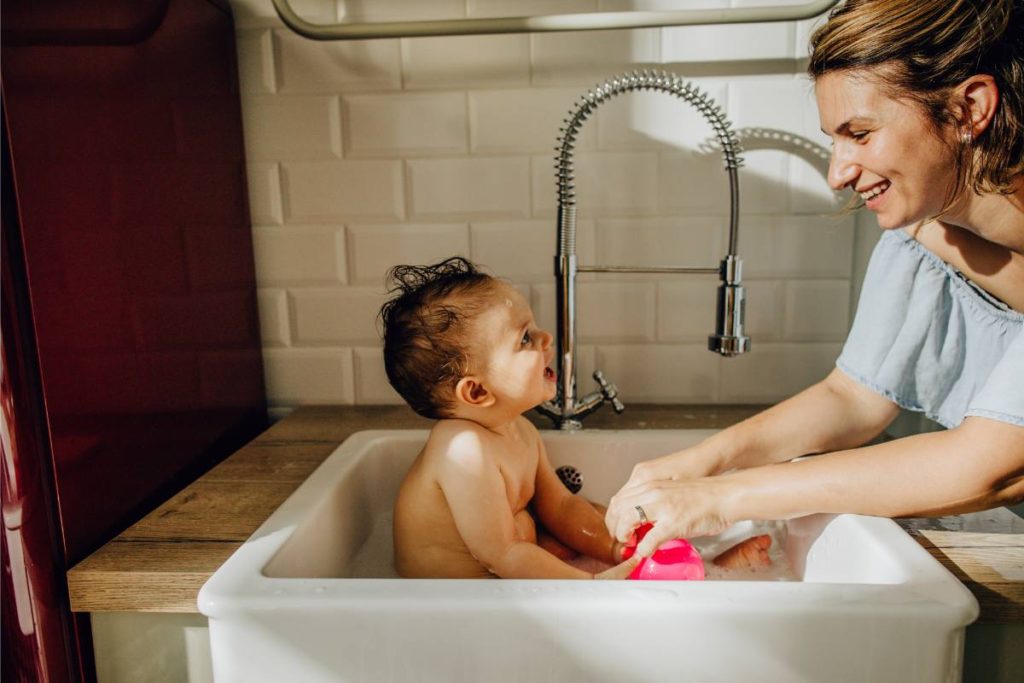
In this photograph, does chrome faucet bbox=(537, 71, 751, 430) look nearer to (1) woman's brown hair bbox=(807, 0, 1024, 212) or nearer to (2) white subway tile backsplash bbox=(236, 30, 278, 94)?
(1) woman's brown hair bbox=(807, 0, 1024, 212)

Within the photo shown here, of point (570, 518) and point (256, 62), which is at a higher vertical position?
point (256, 62)

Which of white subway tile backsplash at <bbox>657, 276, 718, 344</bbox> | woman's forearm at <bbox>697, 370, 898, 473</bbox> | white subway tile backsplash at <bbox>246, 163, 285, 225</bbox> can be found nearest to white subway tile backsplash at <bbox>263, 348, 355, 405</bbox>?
white subway tile backsplash at <bbox>246, 163, 285, 225</bbox>

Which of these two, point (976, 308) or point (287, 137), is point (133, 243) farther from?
point (976, 308)

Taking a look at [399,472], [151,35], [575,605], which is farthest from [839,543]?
[151,35]

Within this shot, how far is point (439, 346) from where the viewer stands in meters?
0.87

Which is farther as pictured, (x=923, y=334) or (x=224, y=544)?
(x=923, y=334)

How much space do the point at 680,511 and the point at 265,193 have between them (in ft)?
2.91

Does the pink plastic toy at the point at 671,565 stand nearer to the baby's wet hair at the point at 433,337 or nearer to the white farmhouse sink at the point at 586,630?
the white farmhouse sink at the point at 586,630

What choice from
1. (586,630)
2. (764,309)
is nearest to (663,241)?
(764,309)

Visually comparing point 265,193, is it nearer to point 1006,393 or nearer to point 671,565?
point 671,565

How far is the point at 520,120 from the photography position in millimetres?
1164

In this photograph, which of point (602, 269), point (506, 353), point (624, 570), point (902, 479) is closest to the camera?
point (902, 479)

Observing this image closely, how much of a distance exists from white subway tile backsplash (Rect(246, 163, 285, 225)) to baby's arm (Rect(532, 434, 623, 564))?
2.03 feet

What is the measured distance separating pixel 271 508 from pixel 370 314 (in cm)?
50
